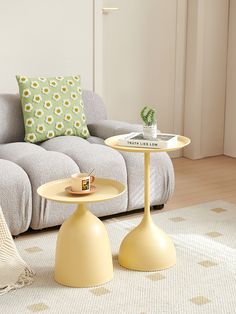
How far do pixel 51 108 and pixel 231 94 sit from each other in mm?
2102

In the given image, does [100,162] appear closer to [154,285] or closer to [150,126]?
[150,126]

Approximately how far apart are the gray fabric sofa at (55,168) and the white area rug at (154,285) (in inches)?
5.6

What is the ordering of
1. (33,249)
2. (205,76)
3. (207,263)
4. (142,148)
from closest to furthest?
(142,148)
(207,263)
(33,249)
(205,76)

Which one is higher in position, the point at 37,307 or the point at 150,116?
the point at 150,116

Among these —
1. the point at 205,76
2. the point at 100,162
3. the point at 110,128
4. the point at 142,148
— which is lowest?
the point at 100,162

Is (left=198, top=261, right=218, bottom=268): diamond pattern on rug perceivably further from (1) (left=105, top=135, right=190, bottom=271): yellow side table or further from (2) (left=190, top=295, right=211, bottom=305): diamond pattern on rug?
(2) (left=190, top=295, right=211, bottom=305): diamond pattern on rug

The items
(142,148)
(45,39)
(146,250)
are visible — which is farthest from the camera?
(45,39)

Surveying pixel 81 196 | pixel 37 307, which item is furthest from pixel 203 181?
pixel 37 307

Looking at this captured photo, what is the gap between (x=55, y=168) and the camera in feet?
12.0

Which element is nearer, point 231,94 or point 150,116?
point 150,116

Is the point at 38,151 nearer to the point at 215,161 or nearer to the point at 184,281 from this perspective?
the point at 184,281

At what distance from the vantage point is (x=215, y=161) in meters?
5.67

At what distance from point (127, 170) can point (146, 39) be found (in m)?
1.75

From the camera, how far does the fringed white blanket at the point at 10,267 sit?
299 centimetres
